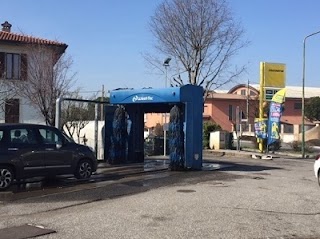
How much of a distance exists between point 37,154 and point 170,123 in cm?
556

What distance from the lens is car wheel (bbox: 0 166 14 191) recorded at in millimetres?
12836

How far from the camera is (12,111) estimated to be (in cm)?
3266

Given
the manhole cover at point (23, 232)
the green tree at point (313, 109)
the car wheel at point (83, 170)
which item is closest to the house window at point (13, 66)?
the car wheel at point (83, 170)

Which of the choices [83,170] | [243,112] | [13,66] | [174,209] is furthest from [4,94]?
[243,112]

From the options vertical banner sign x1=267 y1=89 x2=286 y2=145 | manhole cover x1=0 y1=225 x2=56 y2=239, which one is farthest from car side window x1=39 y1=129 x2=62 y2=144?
vertical banner sign x1=267 y1=89 x2=286 y2=145

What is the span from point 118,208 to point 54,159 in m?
4.54

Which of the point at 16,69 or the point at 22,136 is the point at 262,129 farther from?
the point at 22,136

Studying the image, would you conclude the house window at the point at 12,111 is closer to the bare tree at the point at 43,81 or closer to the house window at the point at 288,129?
the bare tree at the point at 43,81

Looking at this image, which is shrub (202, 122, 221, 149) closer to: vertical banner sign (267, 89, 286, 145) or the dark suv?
vertical banner sign (267, 89, 286, 145)

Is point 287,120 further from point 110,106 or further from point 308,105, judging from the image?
point 110,106

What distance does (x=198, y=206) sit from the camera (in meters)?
10.4

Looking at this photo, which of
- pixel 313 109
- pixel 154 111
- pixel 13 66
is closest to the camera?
pixel 154 111

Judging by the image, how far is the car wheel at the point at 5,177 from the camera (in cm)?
1284

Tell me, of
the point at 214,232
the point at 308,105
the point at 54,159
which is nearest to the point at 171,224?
the point at 214,232
